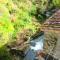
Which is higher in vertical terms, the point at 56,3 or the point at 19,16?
the point at 56,3

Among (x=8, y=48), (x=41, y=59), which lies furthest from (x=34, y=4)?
(x=41, y=59)

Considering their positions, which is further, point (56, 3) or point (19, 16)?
point (56, 3)

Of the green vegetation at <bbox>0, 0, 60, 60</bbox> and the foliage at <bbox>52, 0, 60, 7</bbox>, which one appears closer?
the green vegetation at <bbox>0, 0, 60, 60</bbox>

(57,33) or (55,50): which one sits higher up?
(57,33)

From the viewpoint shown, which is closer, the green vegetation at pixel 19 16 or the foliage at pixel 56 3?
the green vegetation at pixel 19 16

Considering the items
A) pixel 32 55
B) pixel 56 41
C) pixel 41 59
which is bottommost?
pixel 32 55

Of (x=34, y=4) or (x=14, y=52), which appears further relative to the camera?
(x=34, y=4)

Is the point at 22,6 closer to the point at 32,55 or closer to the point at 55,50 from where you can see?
the point at 32,55

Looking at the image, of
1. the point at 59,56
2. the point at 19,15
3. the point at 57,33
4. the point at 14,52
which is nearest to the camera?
Answer: the point at 57,33

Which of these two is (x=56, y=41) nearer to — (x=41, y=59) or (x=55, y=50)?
(x=55, y=50)

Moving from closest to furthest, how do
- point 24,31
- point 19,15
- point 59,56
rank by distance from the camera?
point 59,56 < point 24,31 < point 19,15
